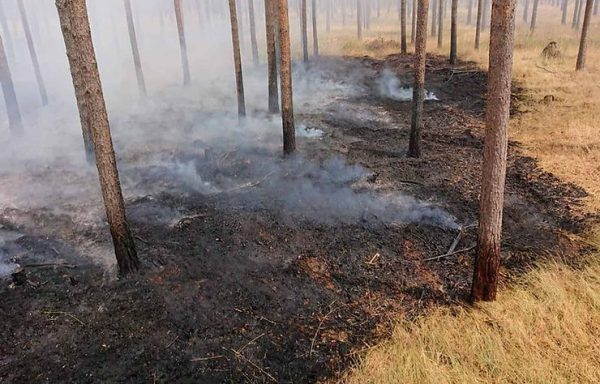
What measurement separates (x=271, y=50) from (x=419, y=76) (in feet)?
22.6

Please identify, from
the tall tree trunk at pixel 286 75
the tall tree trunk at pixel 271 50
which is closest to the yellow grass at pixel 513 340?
the tall tree trunk at pixel 286 75

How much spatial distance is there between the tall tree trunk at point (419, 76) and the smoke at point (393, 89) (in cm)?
760

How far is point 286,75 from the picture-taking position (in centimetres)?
1153

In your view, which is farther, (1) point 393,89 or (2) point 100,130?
(1) point 393,89

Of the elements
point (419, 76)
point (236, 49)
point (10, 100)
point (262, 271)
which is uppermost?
point (236, 49)

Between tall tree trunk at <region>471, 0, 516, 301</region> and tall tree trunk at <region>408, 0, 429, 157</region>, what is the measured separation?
4856mm

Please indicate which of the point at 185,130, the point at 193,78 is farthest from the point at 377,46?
the point at 185,130

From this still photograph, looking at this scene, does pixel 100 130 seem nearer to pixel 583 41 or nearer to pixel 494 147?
pixel 494 147

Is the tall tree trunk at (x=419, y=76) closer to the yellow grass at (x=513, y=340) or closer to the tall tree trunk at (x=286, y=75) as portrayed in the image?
Result: the tall tree trunk at (x=286, y=75)

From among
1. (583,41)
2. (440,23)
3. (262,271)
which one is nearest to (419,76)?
(262,271)

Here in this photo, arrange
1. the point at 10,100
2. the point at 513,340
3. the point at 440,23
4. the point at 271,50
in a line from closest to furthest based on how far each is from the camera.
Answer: the point at 513,340 → the point at 271,50 → the point at 10,100 → the point at 440,23

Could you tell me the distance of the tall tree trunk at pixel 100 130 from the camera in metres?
6.03

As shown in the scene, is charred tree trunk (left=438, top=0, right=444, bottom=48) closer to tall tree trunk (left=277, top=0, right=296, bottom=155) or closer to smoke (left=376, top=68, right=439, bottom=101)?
smoke (left=376, top=68, right=439, bottom=101)

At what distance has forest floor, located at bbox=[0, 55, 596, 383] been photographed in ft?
18.6
